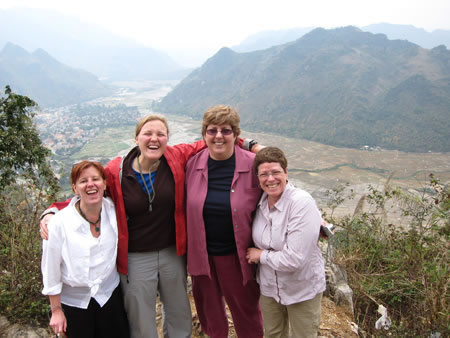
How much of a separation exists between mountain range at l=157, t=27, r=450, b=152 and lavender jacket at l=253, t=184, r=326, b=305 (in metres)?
40.9

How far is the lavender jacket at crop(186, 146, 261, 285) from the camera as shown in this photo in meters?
1.64

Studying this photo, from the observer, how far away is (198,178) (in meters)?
1.71

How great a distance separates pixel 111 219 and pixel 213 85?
250 ft

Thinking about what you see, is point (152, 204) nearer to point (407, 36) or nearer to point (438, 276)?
point (438, 276)

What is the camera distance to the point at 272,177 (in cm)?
152

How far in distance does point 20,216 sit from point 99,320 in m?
1.66

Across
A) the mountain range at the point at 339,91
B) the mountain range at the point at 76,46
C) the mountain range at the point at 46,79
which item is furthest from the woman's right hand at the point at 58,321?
the mountain range at the point at 76,46

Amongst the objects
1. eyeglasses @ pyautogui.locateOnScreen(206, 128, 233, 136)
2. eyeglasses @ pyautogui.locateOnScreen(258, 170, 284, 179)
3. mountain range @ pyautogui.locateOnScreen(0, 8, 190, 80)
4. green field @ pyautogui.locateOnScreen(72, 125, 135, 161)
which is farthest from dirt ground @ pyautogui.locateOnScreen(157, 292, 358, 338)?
mountain range @ pyautogui.locateOnScreen(0, 8, 190, 80)

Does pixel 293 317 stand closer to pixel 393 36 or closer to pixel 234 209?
pixel 234 209

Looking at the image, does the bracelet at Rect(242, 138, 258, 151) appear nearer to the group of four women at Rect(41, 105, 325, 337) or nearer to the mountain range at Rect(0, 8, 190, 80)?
the group of four women at Rect(41, 105, 325, 337)

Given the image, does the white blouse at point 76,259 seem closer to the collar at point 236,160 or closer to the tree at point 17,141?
the collar at point 236,160

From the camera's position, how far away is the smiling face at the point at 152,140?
5.29 ft

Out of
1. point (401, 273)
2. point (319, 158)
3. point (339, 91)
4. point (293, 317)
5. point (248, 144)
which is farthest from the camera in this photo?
point (339, 91)

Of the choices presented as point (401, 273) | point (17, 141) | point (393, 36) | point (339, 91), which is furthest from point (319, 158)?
point (393, 36)
